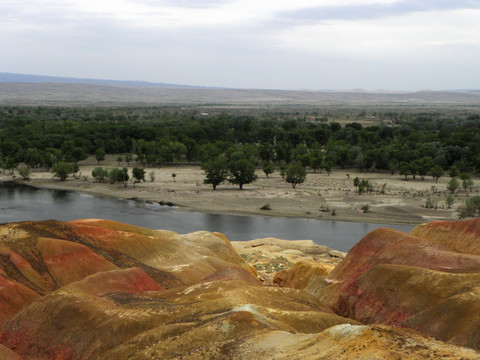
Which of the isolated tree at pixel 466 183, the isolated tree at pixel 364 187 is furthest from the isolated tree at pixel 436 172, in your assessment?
the isolated tree at pixel 364 187

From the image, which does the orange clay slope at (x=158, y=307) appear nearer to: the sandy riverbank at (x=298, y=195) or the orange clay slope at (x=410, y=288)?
the orange clay slope at (x=410, y=288)

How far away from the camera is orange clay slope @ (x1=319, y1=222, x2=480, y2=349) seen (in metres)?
22.6

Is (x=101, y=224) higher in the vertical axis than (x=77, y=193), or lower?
higher

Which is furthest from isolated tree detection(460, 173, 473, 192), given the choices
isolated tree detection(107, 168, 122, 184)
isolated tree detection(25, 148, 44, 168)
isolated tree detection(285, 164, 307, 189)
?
isolated tree detection(25, 148, 44, 168)

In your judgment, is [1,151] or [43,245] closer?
[43,245]

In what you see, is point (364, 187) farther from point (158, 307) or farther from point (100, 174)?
point (158, 307)

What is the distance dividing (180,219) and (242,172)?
1878 cm

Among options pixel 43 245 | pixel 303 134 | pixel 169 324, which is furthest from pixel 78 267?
pixel 303 134

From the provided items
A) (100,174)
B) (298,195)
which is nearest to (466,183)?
(298,195)

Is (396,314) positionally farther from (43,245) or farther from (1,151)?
(1,151)

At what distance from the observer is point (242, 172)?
85.3 meters

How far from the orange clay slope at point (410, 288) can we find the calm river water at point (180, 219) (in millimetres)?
22878

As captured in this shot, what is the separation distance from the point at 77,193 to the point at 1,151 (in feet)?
101

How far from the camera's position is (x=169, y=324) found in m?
22.0
